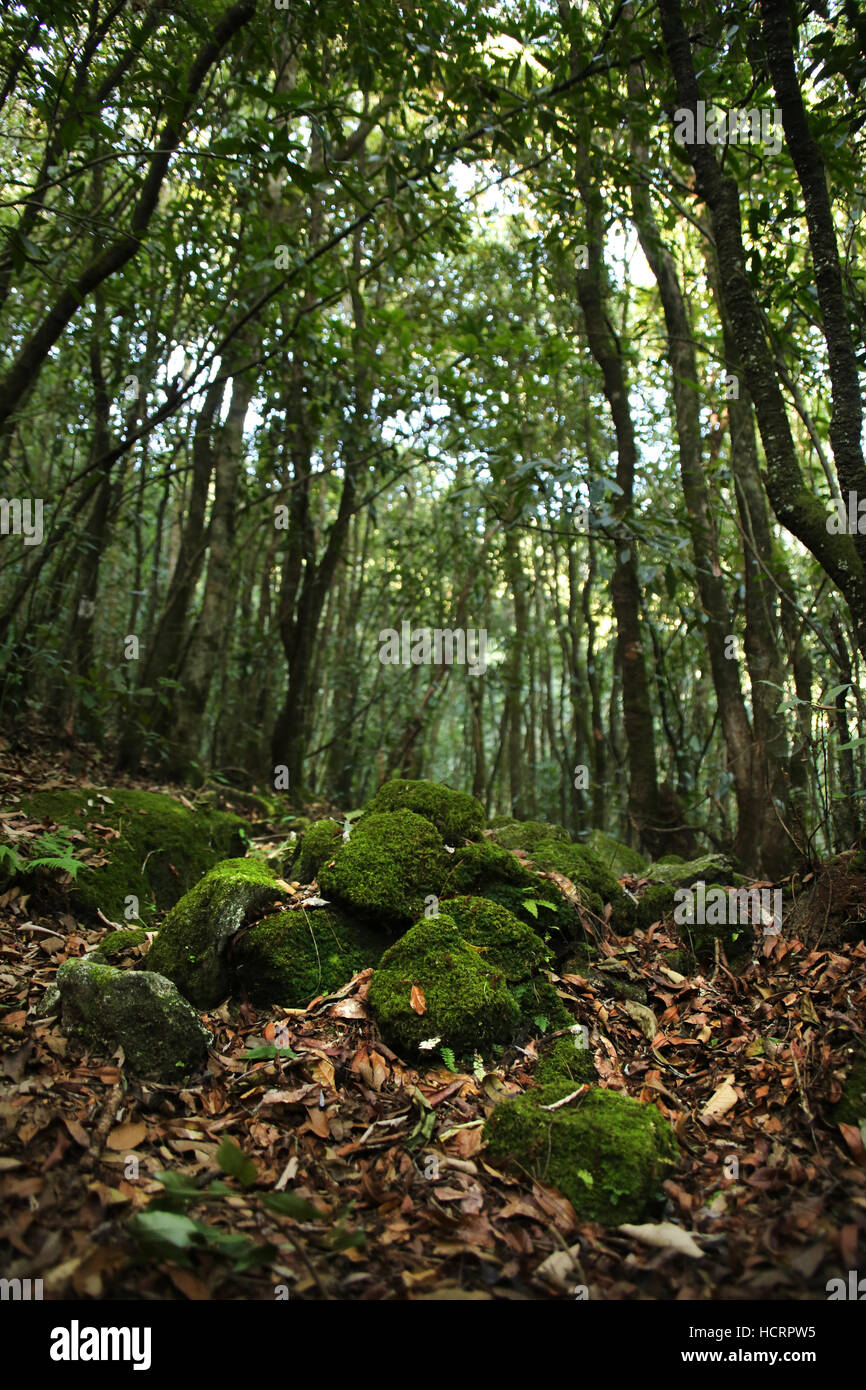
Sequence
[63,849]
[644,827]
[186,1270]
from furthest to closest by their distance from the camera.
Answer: [644,827] < [63,849] < [186,1270]

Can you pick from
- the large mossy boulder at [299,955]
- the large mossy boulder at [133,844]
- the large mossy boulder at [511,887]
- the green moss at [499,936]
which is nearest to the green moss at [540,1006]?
the green moss at [499,936]

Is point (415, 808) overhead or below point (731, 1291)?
overhead

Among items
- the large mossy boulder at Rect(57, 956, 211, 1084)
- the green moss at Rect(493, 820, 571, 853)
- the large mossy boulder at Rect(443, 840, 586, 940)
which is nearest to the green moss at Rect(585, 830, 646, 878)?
the green moss at Rect(493, 820, 571, 853)

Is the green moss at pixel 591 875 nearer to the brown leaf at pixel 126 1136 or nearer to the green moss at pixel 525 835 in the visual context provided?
the green moss at pixel 525 835

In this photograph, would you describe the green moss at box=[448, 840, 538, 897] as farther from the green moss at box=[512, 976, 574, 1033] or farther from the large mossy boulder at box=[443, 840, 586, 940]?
the green moss at box=[512, 976, 574, 1033]

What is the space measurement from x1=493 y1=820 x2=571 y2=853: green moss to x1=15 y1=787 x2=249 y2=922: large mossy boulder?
2141 mm

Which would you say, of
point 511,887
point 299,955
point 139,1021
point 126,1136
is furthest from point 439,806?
point 126,1136

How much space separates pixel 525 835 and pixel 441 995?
2.16 m

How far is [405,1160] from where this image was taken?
268 cm

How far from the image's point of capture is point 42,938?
3.94 meters

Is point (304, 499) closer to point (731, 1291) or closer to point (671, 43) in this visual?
point (671, 43)

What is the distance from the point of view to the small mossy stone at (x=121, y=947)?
3.79 meters
